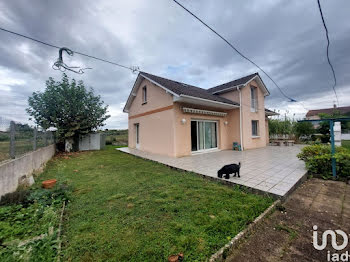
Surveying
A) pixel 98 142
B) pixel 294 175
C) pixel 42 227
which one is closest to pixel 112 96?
pixel 98 142

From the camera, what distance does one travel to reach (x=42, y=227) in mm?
2629

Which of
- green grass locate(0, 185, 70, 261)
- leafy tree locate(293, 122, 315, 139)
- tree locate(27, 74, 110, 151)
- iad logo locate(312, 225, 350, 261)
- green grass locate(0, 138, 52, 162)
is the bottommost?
iad logo locate(312, 225, 350, 261)

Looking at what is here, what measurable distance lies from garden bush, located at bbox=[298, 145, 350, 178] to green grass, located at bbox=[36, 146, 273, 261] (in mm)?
3914

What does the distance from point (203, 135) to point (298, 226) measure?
28.0 ft

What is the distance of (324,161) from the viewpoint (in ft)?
18.3

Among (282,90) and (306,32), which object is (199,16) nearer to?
(306,32)

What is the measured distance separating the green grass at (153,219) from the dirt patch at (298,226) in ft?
0.92

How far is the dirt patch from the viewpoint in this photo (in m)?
2.16

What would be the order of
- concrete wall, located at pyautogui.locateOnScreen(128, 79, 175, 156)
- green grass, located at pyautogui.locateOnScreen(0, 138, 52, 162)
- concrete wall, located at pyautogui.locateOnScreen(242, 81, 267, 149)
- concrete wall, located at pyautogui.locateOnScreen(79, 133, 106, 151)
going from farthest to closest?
concrete wall, located at pyautogui.locateOnScreen(79, 133, 106, 151), concrete wall, located at pyautogui.locateOnScreen(242, 81, 267, 149), concrete wall, located at pyautogui.locateOnScreen(128, 79, 175, 156), green grass, located at pyautogui.locateOnScreen(0, 138, 52, 162)

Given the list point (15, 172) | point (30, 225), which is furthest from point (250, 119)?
point (15, 172)

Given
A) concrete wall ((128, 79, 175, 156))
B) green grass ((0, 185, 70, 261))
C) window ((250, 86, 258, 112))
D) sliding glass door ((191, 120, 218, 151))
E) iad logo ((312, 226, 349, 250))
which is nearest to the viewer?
green grass ((0, 185, 70, 261))

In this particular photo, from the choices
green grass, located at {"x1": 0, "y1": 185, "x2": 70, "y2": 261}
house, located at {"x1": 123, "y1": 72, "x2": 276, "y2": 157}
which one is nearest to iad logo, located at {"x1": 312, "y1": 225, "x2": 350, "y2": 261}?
green grass, located at {"x1": 0, "y1": 185, "x2": 70, "y2": 261}

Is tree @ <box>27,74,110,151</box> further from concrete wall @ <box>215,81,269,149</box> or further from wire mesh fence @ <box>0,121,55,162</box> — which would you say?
concrete wall @ <box>215,81,269,149</box>

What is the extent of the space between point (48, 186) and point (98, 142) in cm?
1226
